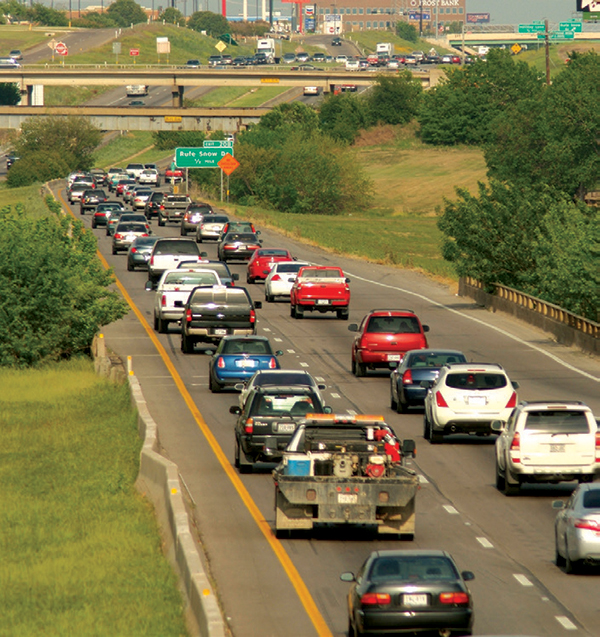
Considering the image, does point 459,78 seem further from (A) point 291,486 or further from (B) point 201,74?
(A) point 291,486

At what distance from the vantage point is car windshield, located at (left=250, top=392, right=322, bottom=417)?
23281 millimetres

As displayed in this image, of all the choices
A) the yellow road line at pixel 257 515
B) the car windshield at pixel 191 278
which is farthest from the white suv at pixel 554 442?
the car windshield at pixel 191 278

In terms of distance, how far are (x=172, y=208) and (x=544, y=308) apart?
43.8m

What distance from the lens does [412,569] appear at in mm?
13109

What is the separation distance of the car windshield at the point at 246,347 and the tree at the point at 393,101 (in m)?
139

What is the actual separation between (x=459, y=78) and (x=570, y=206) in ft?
361

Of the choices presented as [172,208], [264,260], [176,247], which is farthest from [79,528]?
[172,208]

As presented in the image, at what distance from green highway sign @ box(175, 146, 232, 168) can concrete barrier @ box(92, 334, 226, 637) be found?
79008 millimetres

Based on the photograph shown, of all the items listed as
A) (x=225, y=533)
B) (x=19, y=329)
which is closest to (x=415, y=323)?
(x=19, y=329)

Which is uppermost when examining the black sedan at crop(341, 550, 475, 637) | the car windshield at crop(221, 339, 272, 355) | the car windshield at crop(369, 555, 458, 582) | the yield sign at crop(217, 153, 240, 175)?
the yield sign at crop(217, 153, 240, 175)

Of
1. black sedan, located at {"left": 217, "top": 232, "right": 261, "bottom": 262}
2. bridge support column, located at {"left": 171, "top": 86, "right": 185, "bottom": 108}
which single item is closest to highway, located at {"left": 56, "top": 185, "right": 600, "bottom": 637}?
black sedan, located at {"left": 217, "top": 232, "right": 261, "bottom": 262}

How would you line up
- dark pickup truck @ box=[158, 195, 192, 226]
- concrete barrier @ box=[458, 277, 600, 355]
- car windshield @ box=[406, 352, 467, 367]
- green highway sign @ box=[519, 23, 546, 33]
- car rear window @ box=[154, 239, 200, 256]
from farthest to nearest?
1. green highway sign @ box=[519, 23, 546, 33]
2. dark pickup truck @ box=[158, 195, 192, 226]
3. car rear window @ box=[154, 239, 200, 256]
4. concrete barrier @ box=[458, 277, 600, 355]
5. car windshield @ box=[406, 352, 467, 367]

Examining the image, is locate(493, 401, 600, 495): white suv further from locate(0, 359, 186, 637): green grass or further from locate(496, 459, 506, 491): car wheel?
locate(0, 359, 186, 637): green grass

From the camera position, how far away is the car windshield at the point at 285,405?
23281 millimetres
